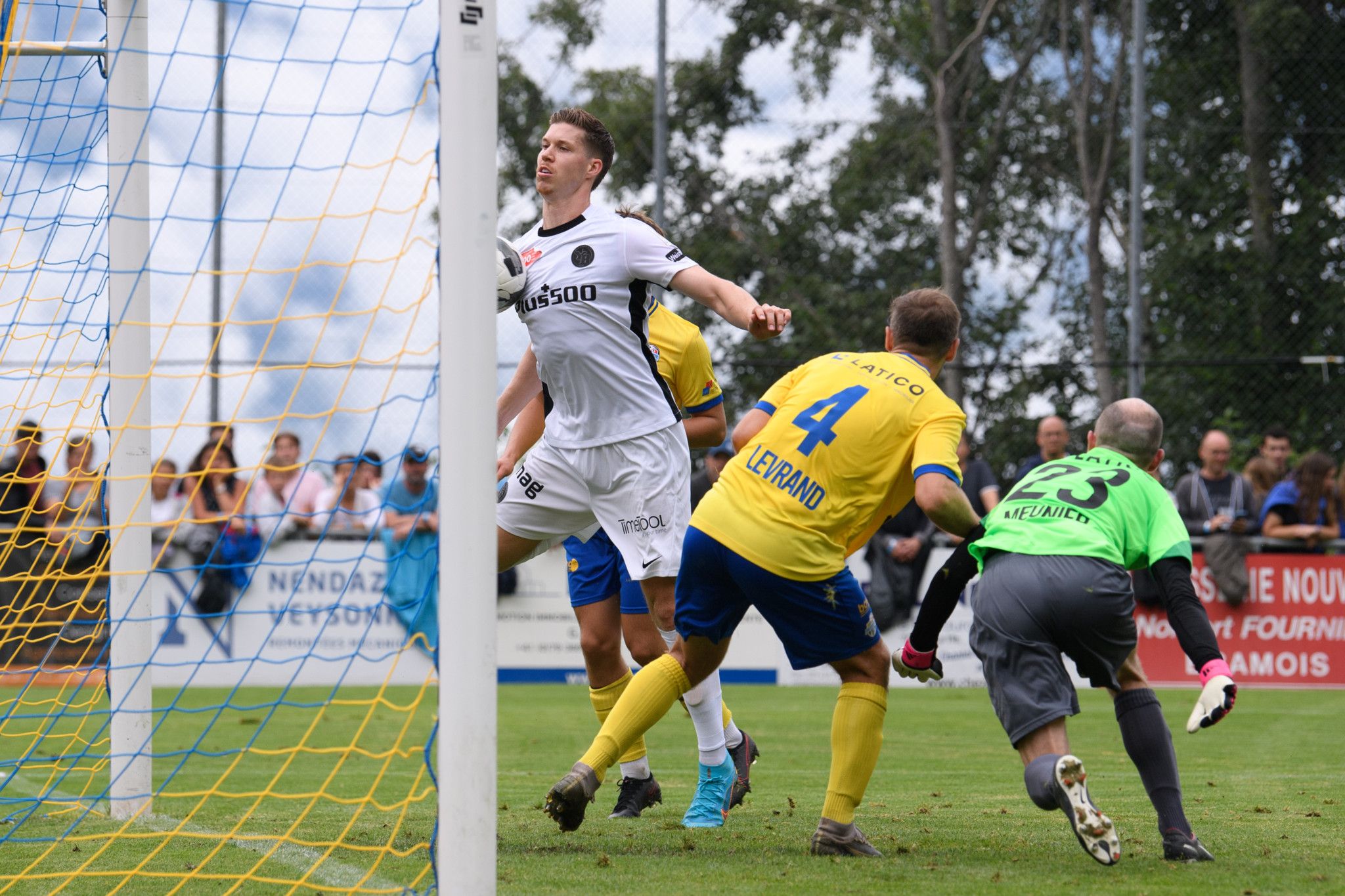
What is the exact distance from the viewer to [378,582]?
39.6ft

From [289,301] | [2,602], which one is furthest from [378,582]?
[289,301]

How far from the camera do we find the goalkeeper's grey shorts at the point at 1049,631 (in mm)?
4152

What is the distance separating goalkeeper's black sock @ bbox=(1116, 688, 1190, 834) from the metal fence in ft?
37.6

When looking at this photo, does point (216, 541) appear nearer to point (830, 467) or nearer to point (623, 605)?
point (623, 605)

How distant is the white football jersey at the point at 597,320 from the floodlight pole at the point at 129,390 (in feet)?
4.67

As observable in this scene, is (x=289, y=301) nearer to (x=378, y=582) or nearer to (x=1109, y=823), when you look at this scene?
(x=1109, y=823)

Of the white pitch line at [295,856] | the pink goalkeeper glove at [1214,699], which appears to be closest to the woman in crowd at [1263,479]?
the pink goalkeeper glove at [1214,699]

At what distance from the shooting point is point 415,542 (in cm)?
708

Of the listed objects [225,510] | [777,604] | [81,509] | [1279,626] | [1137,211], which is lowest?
[1279,626]

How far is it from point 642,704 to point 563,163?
77.8 inches

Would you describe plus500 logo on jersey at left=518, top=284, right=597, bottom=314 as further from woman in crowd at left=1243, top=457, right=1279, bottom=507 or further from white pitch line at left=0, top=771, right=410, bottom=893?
woman in crowd at left=1243, top=457, right=1279, bottom=507

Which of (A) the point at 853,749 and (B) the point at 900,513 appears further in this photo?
(B) the point at 900,513

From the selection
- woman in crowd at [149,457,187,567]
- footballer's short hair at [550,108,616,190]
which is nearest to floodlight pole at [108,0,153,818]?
footballer's short hair at [550,108,616,190]

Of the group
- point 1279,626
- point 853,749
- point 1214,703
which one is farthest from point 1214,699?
point 1279,626
